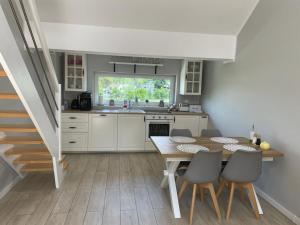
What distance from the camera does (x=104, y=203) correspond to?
2.80m

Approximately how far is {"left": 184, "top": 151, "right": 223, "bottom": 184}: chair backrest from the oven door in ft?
7.88

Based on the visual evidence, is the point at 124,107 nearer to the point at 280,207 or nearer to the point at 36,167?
the point at 36,167

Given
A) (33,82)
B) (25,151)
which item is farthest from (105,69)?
(33,82)

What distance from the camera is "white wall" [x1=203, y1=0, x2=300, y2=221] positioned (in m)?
2.63

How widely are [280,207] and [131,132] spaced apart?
9.43 feet

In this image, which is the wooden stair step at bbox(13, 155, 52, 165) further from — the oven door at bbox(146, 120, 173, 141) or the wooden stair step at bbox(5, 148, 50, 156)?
the oven door at bbox(146, 120, 173, 141)

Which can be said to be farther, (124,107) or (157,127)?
(124,107)

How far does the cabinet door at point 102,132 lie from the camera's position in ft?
15.0

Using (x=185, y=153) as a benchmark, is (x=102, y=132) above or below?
below

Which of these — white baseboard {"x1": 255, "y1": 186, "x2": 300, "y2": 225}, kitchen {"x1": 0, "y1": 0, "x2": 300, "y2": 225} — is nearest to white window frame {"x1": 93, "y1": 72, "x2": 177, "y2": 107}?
kitchen {"x1": 0, "y1": 0, "x2": 300, "y2": 225}

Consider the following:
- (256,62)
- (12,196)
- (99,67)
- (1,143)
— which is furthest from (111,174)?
(256,62)

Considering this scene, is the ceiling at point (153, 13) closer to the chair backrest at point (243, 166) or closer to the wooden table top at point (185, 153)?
the wooden table top at point (185, 153)

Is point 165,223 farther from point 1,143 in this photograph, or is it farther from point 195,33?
point 195,33

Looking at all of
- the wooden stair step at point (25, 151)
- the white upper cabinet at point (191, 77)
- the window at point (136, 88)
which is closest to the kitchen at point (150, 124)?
the wooden stair step at point (25, 151)
